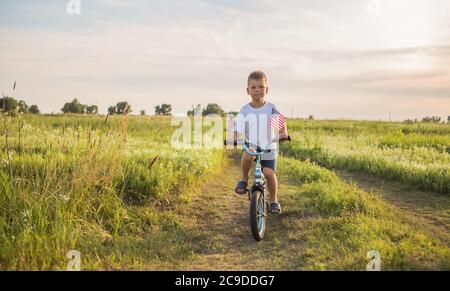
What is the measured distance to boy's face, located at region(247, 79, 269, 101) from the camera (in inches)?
259

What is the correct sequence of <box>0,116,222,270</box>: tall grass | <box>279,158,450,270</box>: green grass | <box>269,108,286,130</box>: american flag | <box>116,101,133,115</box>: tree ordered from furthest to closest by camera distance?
1. <box>116,101,133,115</box>: tree
2. <box>269,108,286,130</box>: american flag
3. <box>0,116,222,270</box>: tall grass
4. <box>279,158,450,270</box>: green grass

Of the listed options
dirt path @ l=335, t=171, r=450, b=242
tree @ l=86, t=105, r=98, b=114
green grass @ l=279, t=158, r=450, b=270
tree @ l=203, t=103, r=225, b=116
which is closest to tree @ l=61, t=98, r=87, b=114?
tree @ l=86, t=105, r=98, b=114

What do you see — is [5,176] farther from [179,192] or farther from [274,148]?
[274,148]

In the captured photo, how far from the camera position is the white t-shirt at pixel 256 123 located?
22.3 ft

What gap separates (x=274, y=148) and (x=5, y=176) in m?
4.48

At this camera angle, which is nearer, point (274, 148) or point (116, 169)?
point (274, 148)

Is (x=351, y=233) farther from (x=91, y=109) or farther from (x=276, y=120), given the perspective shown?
Answer: (x=91, y=109)

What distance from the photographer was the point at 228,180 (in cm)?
1202

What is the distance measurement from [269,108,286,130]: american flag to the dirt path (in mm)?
3485

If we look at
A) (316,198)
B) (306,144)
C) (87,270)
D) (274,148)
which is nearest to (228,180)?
(316,198)

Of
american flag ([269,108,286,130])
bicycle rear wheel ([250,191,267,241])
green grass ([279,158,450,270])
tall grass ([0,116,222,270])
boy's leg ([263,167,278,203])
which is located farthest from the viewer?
boy's leg ([263,167,278,203])

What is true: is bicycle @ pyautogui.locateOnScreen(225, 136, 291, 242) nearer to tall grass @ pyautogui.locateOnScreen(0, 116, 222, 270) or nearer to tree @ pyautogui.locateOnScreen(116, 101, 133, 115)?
tall grass @ pyautogui.locateOnScreen(0, 116, 222, 270)

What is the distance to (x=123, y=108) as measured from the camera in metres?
8.34
